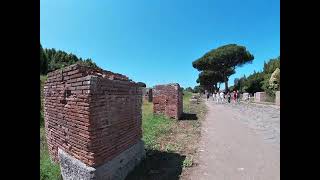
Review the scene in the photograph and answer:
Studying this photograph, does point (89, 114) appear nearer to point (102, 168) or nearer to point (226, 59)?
point (102, 168)

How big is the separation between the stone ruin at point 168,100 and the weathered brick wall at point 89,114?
7826 mm

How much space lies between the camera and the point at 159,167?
6.31 meters

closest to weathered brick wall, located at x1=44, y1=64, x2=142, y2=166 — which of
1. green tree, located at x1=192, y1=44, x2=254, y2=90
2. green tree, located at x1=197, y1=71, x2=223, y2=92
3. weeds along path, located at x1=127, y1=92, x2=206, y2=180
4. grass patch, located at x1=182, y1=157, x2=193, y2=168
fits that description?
weeds along path, located at x1=127, y1=92, x2=206, y2=180

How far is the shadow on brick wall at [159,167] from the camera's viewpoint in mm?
5746

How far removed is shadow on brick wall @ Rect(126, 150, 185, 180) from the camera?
5.75 meters

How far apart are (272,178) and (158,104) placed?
966cm

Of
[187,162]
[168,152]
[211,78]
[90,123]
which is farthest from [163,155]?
[211,78]

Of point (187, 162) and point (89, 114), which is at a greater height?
point (89, 114)

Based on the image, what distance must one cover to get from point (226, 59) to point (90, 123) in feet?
161

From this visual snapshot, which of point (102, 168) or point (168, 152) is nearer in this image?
point (102, 168)

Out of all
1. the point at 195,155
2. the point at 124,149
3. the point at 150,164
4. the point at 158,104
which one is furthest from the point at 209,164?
the point at 158,104

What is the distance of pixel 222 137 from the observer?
31.6 feet

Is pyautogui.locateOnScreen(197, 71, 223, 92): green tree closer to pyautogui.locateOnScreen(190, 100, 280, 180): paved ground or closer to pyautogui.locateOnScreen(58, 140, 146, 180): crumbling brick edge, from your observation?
pyautogui.locateOnScreen(190, 100, 280, 180): paved ground
